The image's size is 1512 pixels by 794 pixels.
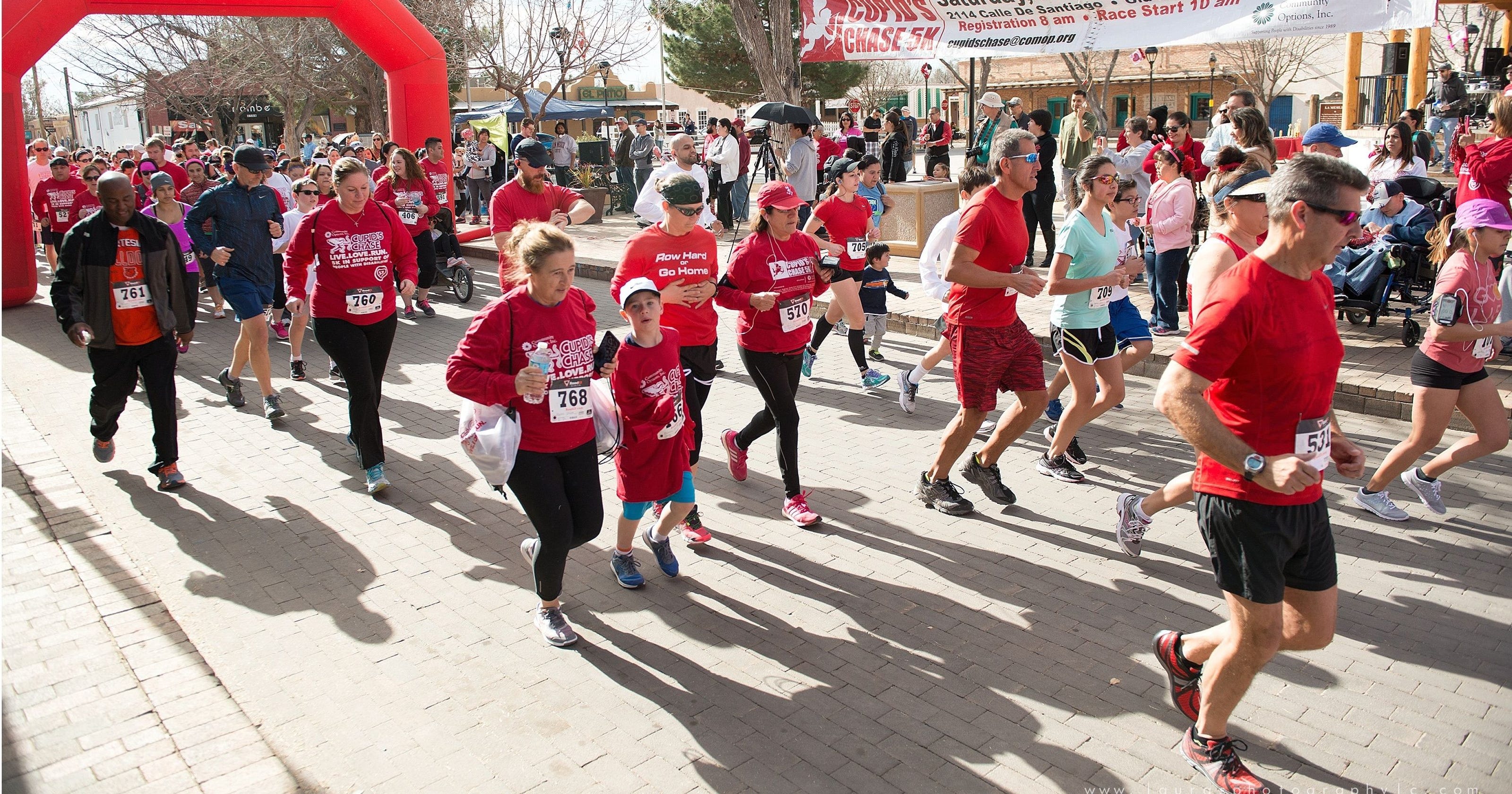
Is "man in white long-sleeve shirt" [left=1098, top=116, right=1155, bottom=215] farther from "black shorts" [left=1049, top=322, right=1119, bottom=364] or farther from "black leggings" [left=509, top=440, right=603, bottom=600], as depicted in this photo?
"black leggings" [left=509, top=440, right=603, bottom=600]

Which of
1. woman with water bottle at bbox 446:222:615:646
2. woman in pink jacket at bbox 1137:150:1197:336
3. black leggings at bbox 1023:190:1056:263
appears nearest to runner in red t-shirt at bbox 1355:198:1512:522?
woman with water bottle at bbox 446:222:615:646

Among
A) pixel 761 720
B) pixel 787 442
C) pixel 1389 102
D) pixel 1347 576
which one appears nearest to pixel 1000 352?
pixel 787 442

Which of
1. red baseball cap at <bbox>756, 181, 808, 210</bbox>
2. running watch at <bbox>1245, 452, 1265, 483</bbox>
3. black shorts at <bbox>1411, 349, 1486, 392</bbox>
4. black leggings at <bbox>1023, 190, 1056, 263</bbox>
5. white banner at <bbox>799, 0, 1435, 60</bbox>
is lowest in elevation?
black shorts at <bbox>1411, 349, 1486, 392</bbox>

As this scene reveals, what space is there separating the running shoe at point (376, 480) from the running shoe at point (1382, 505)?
5.65 metres

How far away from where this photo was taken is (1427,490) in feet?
19.5

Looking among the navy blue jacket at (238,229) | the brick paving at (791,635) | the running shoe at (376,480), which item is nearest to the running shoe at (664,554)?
the brick paving at (791,635)

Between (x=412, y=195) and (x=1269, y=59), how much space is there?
136 ft

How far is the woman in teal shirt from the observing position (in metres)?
6.02

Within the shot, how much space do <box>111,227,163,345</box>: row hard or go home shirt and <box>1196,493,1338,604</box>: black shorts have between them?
20.4 ft

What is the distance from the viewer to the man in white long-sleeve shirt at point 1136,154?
12.2 m

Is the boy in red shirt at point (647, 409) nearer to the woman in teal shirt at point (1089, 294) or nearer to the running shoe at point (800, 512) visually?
the running shoe at point (800, 512)

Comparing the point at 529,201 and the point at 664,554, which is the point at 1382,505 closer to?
the point at 664,554

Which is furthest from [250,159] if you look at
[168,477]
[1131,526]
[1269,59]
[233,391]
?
[1269,59]

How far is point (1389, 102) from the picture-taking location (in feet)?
72.6
